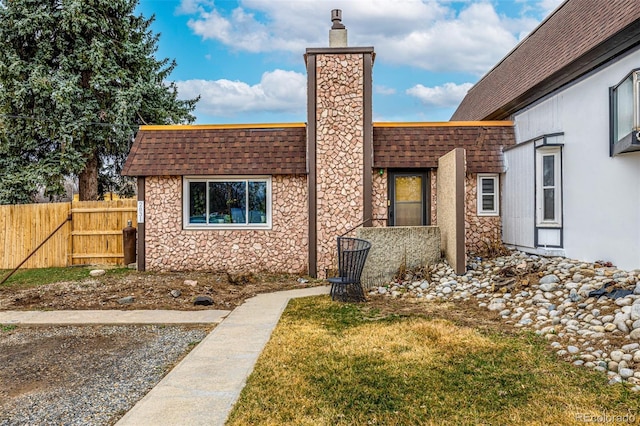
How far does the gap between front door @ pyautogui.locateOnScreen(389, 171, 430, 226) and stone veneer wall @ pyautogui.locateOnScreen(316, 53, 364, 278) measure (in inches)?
40.5

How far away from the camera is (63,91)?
45.6 ft

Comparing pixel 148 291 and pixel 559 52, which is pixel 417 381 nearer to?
pixel 148 291

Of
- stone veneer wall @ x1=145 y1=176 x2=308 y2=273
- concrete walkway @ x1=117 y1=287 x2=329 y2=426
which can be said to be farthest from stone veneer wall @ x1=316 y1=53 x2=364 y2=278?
concrete walkway @ x1=117 y1=287 x2=329 y2=426

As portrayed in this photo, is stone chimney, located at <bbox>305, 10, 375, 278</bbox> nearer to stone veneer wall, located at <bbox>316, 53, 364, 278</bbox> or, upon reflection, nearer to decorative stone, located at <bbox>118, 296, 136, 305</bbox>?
stone veneer wall, located at <bbox>316, 53, 364, 278</bbox>

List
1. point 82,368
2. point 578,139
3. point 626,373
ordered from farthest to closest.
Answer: point 578,139, point 82,368, point 626,373

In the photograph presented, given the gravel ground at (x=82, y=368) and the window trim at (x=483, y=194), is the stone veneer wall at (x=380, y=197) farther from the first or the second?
the gravel ground at (x=82, y=368)

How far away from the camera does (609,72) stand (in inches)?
293

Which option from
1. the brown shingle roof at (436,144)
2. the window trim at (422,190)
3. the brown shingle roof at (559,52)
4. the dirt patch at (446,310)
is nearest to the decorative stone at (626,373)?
the dirt patch at (446,310)

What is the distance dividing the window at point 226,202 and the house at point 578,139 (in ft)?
19.6

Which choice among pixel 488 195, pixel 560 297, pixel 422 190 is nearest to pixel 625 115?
pixel 560 297

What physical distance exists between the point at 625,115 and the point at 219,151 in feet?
27.2

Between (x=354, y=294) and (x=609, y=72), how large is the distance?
5703 millimetres

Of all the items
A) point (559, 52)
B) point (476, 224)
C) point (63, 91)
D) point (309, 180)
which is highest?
point (63, 91)

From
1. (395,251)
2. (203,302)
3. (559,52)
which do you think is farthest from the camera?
(559,52)
